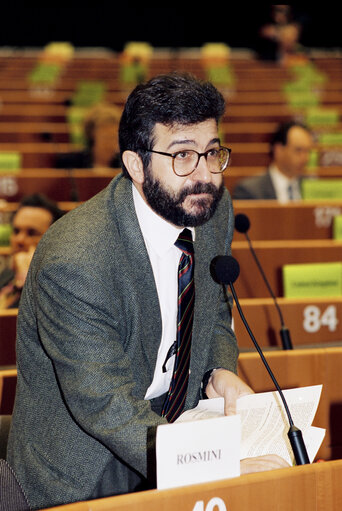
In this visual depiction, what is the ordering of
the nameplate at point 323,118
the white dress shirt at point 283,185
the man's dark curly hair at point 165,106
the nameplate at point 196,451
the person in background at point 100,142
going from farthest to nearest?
1. the nameplate at point 323,118
2. the white dress shirt at point 283,185
3. the person in background at point 100,142
4. the man's dark curly hair at point 165,106
5. the nameplate at point 196,451

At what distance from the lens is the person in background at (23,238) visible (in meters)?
2.55

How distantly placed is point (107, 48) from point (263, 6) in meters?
2.10

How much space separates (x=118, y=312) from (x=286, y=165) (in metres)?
2.72

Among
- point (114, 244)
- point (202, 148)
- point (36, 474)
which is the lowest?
point (36, 474)

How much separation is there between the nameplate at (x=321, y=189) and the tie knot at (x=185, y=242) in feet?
8.18

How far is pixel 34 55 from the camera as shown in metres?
8.62

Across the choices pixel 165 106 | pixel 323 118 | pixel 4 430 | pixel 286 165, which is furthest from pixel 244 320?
pixel 323 118

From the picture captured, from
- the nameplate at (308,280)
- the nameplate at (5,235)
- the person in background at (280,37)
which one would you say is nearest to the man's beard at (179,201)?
the nameplate at (308,280)

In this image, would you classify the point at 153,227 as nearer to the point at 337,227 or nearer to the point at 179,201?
the point at 179,201

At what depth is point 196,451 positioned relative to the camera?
105 cm

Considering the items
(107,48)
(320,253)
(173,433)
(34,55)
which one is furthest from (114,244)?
(107,48)

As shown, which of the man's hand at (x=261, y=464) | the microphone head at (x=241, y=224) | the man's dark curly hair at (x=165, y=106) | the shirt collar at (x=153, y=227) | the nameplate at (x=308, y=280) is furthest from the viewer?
the nameplate at (x=308, y=280)

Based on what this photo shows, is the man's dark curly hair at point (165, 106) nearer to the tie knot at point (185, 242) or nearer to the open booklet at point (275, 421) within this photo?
the tie knot at point (185, 242)

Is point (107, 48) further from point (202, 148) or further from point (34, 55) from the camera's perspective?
point (202, 148)
